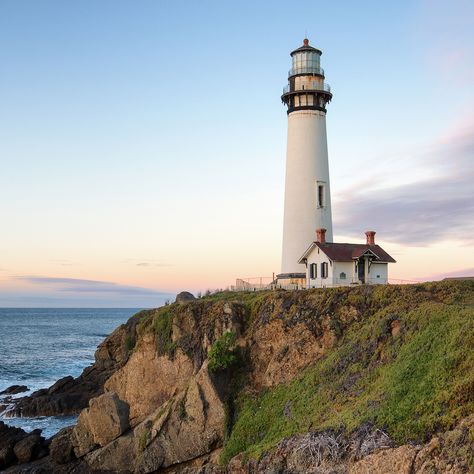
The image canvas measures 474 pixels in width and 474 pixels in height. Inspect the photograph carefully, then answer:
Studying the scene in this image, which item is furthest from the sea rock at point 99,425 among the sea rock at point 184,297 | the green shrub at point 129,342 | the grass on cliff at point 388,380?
the green shrub at point 129,342

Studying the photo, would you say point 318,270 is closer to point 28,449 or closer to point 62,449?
point 62,449

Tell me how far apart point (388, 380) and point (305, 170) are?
2048cm

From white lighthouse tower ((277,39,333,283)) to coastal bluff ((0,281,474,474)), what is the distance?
7.35 metres

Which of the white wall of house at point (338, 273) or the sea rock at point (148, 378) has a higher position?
the white wall of house at point (338, 273)

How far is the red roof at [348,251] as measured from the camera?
35406 millimetres

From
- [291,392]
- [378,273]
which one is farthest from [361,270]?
[291,392]

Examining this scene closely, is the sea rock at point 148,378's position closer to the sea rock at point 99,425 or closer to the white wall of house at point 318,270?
the sea rock at point 99,425

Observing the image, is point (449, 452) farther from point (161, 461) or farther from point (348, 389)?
point (161, 461)

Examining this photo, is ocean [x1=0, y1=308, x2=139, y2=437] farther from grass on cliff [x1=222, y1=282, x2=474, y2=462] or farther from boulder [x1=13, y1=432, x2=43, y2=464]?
grass on cliff [x1=222, y1=282, x2=474, y2=462]

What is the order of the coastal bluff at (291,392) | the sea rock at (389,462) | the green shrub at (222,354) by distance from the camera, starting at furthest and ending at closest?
the green shrub at (222,354)
the coastal bluff at (291,392)
the sea rock at (389,462)

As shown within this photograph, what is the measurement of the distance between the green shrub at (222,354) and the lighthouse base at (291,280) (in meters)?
9.66

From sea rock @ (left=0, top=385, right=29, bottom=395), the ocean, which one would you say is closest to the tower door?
the ocean

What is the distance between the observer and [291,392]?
25.2 m

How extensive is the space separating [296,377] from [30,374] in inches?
1494
